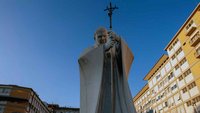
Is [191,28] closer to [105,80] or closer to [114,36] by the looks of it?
[114,36]

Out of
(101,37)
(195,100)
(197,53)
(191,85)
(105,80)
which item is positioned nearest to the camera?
(105,80)

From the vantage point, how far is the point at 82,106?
27.9 ft

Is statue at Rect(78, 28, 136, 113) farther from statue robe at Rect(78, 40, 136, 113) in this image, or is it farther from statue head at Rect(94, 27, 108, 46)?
statue head at Rect(94, 27, 108, 46)

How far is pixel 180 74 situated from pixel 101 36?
34.0m

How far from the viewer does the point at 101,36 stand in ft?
32.4

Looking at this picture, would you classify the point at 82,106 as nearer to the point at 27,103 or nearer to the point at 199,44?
the point at 199,44

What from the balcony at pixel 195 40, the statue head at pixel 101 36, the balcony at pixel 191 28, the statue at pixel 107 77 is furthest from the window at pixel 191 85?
the statue head at pixel 101 36

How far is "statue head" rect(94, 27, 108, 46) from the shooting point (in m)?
9.82

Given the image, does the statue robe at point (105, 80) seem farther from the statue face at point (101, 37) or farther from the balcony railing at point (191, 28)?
the balcony railing at point (191, 28)

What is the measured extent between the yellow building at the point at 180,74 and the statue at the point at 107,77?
1144 inches

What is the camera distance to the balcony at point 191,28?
35169mm

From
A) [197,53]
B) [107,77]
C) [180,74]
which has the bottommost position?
[107,77]

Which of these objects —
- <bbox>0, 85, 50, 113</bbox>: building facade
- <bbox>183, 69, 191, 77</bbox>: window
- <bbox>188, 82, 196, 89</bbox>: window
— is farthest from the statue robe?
<bbox>0, 85, 50, 113</bbox>: building facade

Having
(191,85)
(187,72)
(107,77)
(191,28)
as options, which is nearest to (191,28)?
(191,28)
